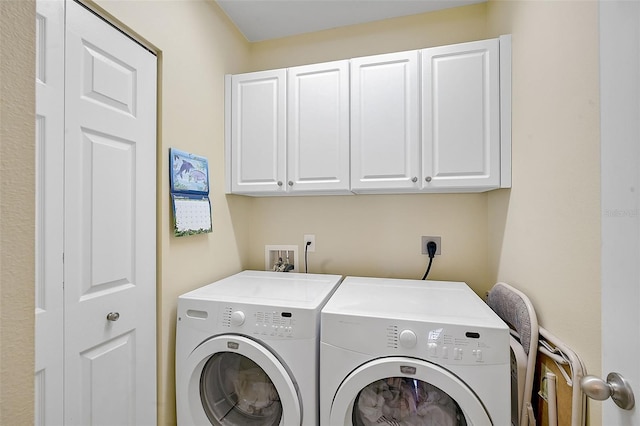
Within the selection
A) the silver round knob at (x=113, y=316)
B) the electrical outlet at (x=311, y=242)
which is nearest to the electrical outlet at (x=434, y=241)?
the electrical outlet at (x=311, y=242)

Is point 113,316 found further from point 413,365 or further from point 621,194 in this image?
point 621,194

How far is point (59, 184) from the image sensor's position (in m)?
0.93

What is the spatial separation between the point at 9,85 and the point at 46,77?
2.71 feet

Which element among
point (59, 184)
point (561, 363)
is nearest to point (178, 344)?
Answer: point (59, 184)

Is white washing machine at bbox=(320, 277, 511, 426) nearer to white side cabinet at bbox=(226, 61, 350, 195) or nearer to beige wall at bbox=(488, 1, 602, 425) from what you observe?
beige wall at bbox=(488, 1, 602, 425)

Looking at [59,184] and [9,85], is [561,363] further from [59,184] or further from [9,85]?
[59,184]

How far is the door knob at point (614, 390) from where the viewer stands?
491 mm

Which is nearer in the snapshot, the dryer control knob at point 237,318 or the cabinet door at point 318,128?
the dryer control knob at point 237,318

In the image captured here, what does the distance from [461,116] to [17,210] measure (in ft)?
5.46

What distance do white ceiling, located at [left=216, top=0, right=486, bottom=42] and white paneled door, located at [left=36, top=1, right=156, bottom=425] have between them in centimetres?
80

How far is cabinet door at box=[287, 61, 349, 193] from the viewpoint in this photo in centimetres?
166

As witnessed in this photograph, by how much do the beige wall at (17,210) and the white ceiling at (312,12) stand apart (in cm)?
172

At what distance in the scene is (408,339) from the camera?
1.06 m

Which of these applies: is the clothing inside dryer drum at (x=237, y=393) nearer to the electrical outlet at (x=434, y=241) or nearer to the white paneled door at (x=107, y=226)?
the white paneled door at (x=107, y=226)
